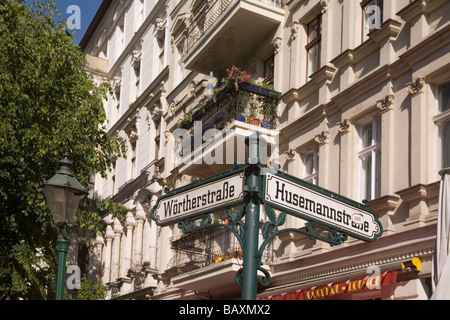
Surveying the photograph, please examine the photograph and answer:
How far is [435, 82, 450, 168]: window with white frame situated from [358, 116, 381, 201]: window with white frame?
5.83ft

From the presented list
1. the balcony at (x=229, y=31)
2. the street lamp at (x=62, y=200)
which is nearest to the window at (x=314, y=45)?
the balcony at (x=229, y=31)

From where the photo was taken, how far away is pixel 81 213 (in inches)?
774

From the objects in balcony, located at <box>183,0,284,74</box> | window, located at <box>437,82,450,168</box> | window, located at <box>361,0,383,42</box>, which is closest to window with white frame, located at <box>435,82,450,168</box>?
window, located at <box>437,82,450,168</box>

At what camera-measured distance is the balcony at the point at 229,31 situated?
18.6 m

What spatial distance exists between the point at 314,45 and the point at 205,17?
588cm

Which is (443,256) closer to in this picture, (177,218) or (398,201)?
(398,201)

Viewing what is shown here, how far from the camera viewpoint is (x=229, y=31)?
19625mm

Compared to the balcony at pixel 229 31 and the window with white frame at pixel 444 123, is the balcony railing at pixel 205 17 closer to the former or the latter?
the balcony at pixel 229 31

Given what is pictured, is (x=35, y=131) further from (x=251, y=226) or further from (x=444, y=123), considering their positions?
(x=251, y=226)

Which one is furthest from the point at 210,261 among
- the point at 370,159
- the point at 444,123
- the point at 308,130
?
the point at 444,123

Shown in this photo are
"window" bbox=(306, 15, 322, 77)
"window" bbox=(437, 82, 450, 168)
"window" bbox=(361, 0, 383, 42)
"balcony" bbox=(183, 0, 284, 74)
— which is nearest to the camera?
"window" bbox=(437, 82, 450, 168)

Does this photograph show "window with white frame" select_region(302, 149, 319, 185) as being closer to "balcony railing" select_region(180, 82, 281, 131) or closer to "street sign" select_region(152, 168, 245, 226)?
"balcony railing" select_region(180, 82, 281, 131)

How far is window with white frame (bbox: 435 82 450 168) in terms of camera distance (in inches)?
484

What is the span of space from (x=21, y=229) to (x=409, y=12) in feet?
33.9
